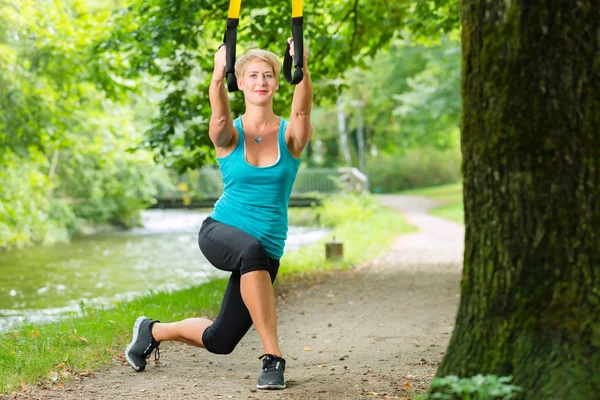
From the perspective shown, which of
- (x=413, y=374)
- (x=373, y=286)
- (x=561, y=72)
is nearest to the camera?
(x=561, y=72)

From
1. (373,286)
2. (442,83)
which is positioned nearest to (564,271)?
(373,286)

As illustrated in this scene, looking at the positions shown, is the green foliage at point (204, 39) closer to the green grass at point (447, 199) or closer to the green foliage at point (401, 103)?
the green foliage at point (401, 103)

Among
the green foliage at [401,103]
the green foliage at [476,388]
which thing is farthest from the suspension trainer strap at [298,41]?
the green foliage at [401,103]

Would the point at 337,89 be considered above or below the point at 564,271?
above

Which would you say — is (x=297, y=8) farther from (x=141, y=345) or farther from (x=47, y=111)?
(x=47, y=111)

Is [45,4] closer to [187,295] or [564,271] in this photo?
[187,295]

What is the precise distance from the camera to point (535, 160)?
365 cm

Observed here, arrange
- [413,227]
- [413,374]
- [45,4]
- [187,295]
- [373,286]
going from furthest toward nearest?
1. [413,227]
2. [45,4]
3. [373,286]
4. [187,295]
5. [413,374]

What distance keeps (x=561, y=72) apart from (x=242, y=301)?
97.9 inches

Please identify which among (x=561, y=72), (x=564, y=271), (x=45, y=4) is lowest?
(x=564, y=271)

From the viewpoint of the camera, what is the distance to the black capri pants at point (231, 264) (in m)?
5.05

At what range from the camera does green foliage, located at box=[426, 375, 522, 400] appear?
359 centimetres

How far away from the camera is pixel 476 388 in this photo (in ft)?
11.7

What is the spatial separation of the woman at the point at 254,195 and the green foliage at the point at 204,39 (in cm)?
539
